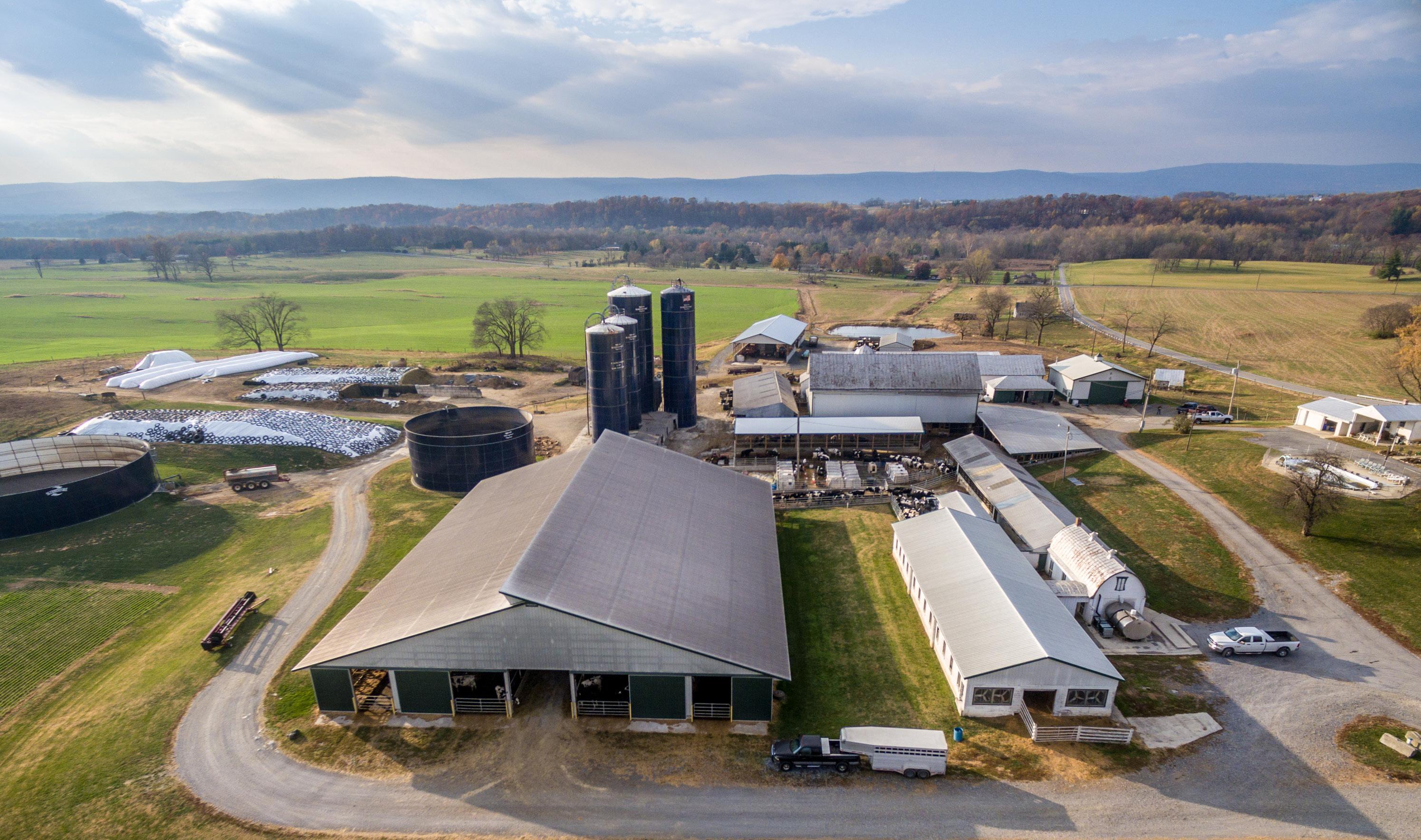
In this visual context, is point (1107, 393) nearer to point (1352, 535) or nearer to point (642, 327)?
point (1352, 535)

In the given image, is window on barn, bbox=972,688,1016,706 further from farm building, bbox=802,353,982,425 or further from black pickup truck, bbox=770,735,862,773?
farm building, bbox=802,353,982,425

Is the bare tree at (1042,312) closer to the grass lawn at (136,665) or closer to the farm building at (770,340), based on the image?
the farm building at (770,340)

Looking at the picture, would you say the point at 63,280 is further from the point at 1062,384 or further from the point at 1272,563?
the point at 1272,563

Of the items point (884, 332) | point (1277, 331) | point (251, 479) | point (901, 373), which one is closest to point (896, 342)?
point (884, 332)

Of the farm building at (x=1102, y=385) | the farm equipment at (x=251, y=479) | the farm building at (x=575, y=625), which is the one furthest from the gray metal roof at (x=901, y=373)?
the farm equipment at (x=251, y=479)

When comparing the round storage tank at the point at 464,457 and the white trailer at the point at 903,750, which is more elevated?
the round storage tank at the point at 464,457

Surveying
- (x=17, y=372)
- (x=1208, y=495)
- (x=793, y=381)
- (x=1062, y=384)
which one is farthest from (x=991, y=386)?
(x=17, y=372)
